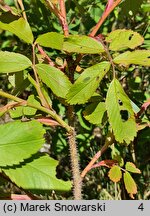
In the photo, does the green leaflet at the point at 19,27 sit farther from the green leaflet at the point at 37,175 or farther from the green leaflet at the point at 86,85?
the green leaflet at the point at 37,175

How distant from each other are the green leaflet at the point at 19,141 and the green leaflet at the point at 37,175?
0.11 feet

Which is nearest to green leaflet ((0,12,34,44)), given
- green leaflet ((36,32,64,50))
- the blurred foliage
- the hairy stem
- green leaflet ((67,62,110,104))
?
green leaflet ((36,32,64,50))

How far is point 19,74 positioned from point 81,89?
0.81ft

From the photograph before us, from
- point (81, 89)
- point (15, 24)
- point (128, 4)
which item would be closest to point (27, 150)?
point (81, 89)

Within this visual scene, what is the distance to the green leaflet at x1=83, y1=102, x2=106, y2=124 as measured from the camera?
949 mm

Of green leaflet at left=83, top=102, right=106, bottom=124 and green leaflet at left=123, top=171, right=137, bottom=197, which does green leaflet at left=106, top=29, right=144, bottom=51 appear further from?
green leaflet at left=123, top=171, right=137, bottom=197

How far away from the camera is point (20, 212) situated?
0.87 metres

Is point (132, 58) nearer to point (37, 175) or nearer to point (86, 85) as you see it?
point (86, 85)

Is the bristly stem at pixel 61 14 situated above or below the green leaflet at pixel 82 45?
above

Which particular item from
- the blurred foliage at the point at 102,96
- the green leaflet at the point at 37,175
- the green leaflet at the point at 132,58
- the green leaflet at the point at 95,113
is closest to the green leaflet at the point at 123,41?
the green leaflet at the point at 132,58

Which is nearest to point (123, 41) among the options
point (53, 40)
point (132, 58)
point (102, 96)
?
point (132, 58)

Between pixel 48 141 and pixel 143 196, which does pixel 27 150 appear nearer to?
pixel 143 196

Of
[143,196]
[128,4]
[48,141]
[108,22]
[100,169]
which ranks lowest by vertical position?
[143,196]

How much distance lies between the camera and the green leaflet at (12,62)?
83 cm
